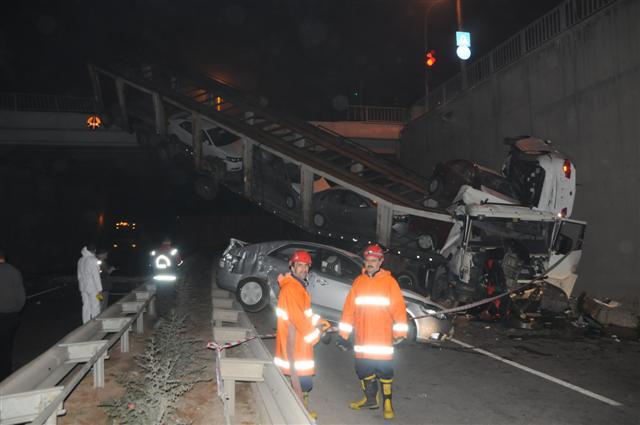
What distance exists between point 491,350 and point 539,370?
1349 mm

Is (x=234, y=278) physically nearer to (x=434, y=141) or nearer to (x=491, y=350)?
(x=491, y=350)

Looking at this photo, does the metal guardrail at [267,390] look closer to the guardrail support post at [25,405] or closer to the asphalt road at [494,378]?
the asphalt road at [494,378]

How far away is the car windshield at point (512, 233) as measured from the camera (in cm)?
1159

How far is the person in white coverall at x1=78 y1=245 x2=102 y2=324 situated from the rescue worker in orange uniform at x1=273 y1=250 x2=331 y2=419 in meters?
5.50

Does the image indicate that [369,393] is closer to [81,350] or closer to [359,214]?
[81,350]

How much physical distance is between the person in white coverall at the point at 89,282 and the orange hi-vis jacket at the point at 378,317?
18.3ft

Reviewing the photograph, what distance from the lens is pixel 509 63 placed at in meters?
17.3

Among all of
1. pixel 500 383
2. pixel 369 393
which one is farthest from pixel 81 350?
pixel 500 383

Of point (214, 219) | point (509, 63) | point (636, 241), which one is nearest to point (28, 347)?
point (636, 241)

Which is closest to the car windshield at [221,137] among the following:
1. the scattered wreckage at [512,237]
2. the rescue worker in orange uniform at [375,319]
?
the scattered wreckage at [512,237]

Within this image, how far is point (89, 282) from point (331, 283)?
407cm

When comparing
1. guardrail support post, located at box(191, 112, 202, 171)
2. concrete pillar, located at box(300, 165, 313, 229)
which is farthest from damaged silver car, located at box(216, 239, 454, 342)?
guardrail support post, located at box(191, 112, 202, 171)

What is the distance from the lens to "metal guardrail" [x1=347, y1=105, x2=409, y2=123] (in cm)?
2917

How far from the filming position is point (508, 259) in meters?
11.1
